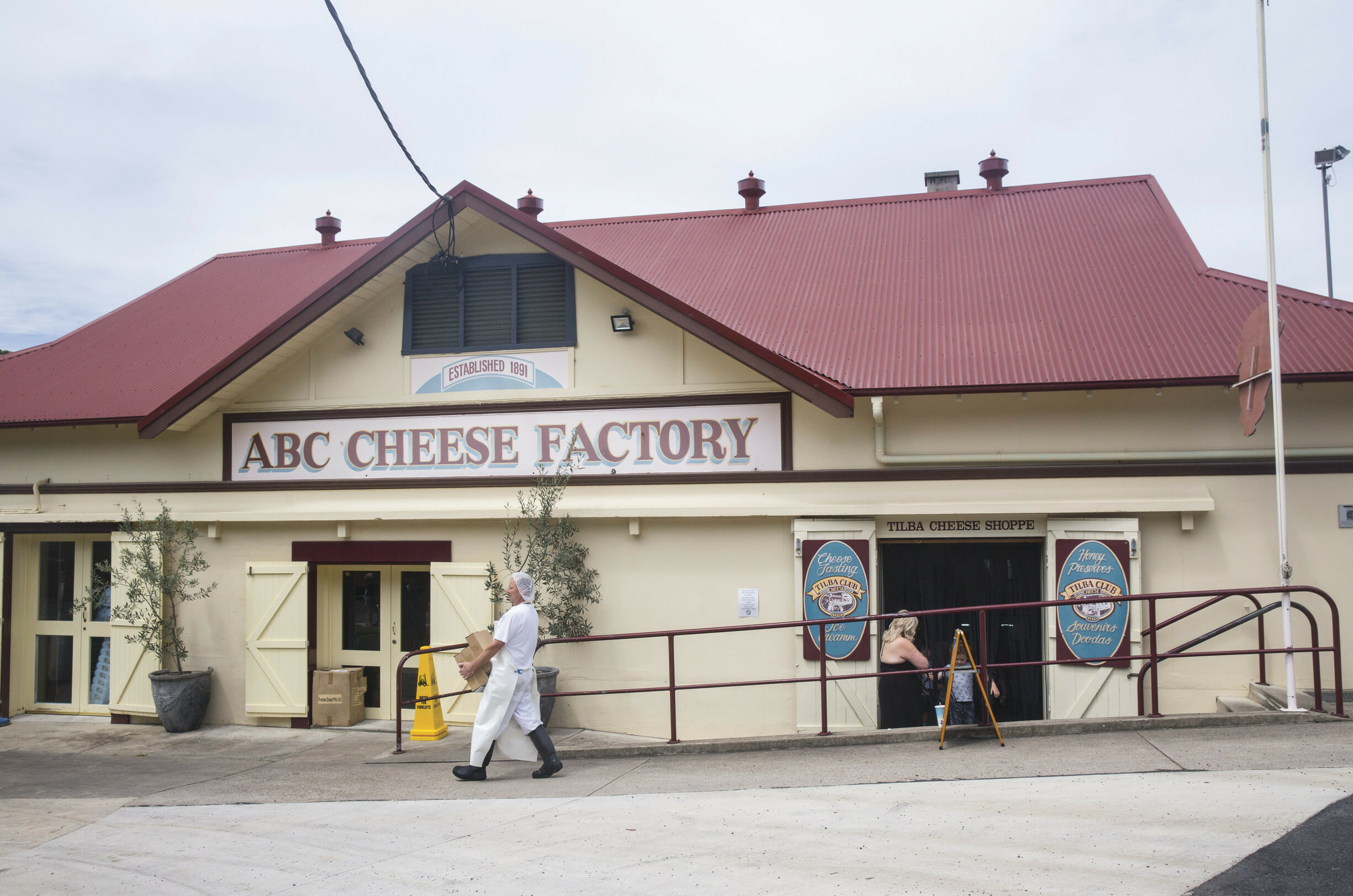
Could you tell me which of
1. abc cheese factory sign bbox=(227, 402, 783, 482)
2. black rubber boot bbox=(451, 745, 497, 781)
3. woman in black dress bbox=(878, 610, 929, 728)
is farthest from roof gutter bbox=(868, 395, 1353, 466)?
black rubber boot bbox=(451, 745, 497, 781)

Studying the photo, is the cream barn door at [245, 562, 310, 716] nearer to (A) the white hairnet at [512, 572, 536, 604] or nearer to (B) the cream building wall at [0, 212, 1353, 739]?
(B) the cream building wall at [0, 212, 1353, 739]

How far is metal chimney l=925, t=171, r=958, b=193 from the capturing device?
49.6ft

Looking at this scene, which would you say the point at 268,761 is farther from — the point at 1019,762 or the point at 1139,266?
→ the point at 1139,266

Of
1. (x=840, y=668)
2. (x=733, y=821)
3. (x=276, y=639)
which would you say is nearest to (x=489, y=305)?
(x=276, y=639)

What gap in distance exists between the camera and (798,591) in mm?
9547

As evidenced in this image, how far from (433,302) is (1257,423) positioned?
27.2 feet

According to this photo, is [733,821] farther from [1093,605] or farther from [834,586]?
[1093,605]

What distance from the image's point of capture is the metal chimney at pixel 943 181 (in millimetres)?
15109

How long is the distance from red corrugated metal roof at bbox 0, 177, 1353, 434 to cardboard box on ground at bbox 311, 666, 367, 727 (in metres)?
3.32

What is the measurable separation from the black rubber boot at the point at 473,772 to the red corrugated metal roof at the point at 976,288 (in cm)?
453

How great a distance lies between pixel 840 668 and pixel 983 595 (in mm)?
1617

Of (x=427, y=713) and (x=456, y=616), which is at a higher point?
(x=456, y=616)

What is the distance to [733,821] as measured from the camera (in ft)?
19.7

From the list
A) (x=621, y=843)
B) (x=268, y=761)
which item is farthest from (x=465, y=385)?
(x=621, y=843)
